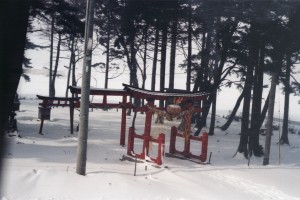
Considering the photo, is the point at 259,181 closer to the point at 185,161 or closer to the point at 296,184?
the point at 296,184

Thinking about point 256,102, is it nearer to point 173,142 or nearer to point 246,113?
point 246,113

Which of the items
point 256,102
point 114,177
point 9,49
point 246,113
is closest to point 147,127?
point 114,177

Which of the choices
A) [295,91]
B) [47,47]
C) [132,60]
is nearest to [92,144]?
[132,60]

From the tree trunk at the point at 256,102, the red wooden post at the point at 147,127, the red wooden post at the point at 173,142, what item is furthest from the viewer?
the tree trunk at the point at 256,102

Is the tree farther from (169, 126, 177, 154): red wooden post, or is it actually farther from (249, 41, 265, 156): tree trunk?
(249, 41, 265, 156): tree trunk

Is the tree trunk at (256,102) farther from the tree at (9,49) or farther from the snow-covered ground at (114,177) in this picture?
the tree at (9,49)

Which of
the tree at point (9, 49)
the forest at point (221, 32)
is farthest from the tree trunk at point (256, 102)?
the tree at point (9, 49)

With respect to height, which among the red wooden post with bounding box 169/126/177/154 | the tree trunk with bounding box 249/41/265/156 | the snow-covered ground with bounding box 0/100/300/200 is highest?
the tree trunk with bounding box 249/41/265/156

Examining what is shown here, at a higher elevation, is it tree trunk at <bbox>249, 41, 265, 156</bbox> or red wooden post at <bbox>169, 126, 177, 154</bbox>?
tree trunk at <bbox>249, 41, 265, 156</bbox>

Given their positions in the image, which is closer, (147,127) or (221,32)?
(147,127)

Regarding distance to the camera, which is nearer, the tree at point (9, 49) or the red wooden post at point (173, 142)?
the tree at point (9, 49)

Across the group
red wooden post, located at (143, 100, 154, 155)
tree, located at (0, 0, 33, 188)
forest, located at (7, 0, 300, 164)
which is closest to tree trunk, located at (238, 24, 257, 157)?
forest, located at (7, 0, 300, 164)

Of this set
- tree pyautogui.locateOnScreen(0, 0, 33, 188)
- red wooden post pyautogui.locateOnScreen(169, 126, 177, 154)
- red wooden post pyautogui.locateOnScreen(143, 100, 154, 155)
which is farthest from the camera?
red wooden post pyautogui.locateOnScreen(169, 126, 177, 154)

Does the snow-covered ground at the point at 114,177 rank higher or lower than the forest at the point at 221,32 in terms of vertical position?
lower
